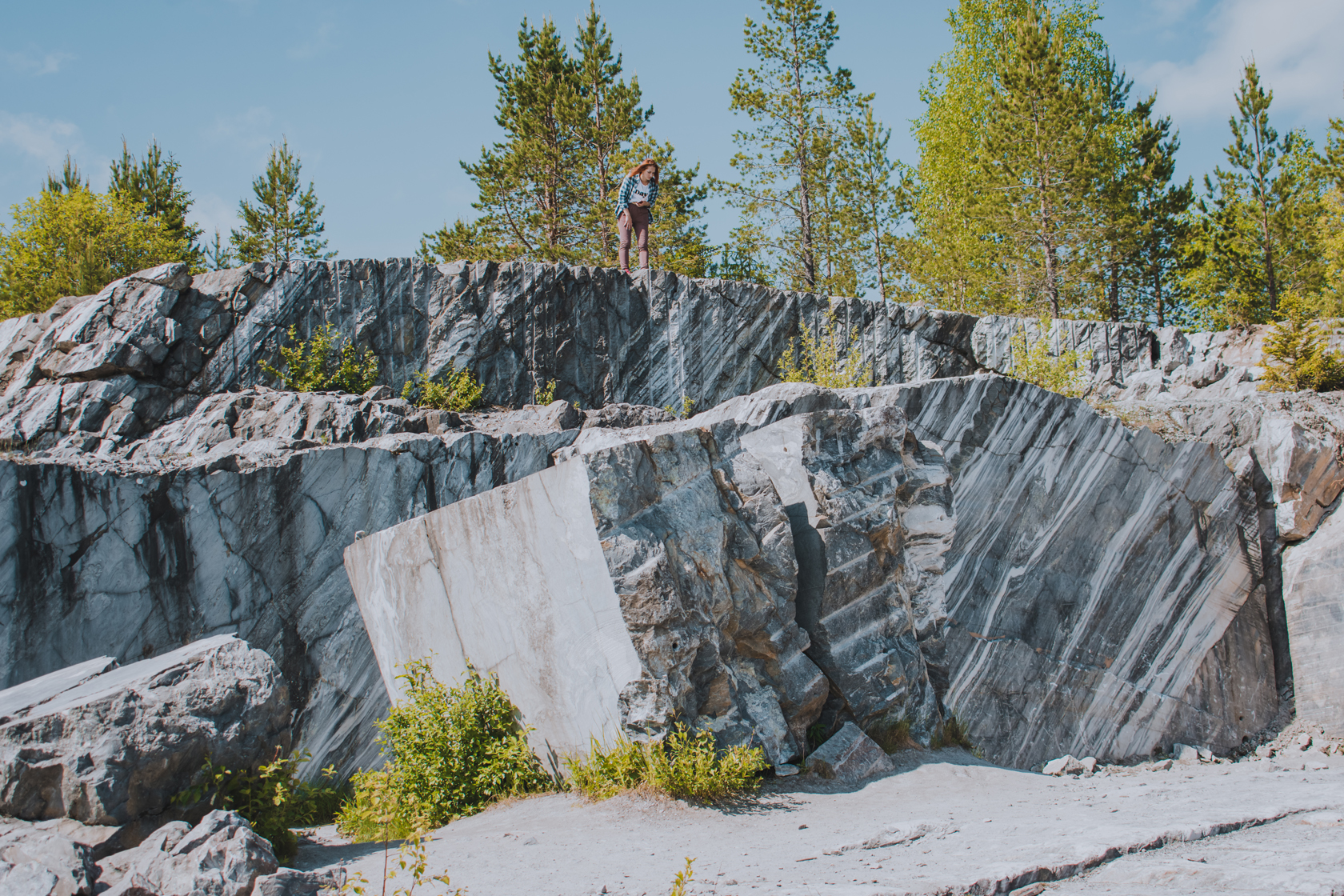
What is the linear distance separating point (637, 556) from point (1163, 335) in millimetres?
19802

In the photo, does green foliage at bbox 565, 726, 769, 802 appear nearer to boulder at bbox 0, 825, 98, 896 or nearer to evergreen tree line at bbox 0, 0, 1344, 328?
boulder at bbox 0, 825, 98, 896

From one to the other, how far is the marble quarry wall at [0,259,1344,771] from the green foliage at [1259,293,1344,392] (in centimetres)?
105

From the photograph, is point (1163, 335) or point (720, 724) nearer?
point (720, 724)

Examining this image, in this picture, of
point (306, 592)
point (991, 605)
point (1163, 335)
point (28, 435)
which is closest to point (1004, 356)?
point (1163, 335)

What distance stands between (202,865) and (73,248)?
26957 mm

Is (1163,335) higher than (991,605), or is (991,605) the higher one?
(1163,335)

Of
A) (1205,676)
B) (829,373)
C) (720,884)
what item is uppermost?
(829,373)

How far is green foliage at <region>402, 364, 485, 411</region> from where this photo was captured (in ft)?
48.6

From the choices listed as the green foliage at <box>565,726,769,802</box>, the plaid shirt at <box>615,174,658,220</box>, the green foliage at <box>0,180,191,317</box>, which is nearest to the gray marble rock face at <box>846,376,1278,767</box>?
the green foliage at <box>565,726,769,802</box>

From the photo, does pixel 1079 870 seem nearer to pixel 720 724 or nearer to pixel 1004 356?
pixel 720 724

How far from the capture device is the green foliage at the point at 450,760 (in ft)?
19.7

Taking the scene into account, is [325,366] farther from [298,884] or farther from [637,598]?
[298,884]

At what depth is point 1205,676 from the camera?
937 cm

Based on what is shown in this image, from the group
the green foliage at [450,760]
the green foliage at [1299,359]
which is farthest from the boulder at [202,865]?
the green foliage at [1299,359]
